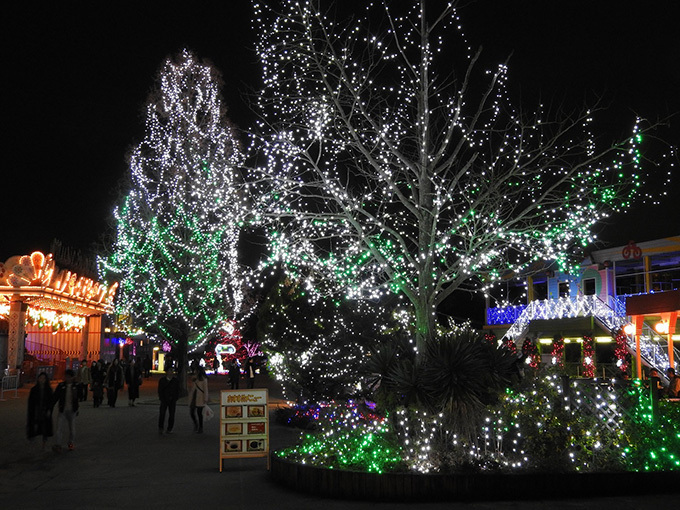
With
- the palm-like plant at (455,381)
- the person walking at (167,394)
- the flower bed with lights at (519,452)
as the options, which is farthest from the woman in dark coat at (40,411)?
the palm-like plant at (455,381)

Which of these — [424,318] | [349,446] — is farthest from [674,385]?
[349,446]

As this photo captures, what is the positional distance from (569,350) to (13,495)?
29.2 meters

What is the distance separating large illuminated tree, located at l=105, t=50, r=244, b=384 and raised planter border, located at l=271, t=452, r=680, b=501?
1919cm

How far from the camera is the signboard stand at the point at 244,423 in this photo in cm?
1110

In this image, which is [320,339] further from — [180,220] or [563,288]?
[563,288]

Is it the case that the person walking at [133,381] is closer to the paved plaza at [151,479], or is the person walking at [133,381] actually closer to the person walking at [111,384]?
the person walking at [111,384]

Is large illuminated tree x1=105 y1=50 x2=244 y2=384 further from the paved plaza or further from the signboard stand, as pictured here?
the signboard stand

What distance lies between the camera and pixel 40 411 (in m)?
12.9

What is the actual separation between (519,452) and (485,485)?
87 cm

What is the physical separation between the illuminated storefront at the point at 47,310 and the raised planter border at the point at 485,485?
1065 inches

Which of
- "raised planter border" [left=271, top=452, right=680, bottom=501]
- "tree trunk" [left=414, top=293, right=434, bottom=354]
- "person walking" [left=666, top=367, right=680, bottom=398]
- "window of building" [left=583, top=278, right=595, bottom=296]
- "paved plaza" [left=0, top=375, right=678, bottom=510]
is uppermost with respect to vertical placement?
"window of building" [left=583, top=278, right=595, bottom=296]

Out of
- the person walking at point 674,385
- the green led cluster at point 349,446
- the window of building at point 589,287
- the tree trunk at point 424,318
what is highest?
the window of building at point 589,287

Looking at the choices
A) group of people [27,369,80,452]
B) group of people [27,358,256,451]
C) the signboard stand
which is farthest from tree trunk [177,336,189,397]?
the signboard stand

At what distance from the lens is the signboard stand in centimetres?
1110
